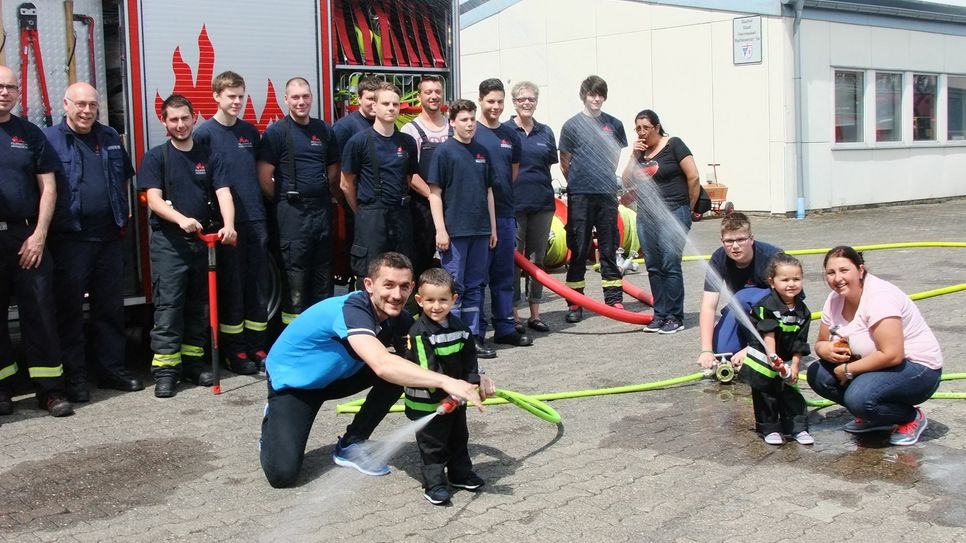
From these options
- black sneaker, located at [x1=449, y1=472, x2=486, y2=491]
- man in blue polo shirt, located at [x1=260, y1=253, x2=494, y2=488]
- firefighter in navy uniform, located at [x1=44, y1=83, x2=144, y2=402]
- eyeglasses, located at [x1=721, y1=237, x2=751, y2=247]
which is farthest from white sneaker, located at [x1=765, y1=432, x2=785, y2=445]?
firefighter in navy uniform, located at [x1=44, y1=83, x2=144, y2=402]

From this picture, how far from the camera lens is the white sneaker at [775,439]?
5.80 metres

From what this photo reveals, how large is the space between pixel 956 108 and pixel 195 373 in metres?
20.1

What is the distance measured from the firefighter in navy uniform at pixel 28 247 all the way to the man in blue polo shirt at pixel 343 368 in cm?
208

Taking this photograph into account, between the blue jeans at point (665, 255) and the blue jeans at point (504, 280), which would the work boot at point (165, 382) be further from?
the blue jeans at point (665, 255)

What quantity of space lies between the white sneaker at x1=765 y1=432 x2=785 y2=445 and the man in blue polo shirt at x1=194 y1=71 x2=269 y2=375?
12.6 feet

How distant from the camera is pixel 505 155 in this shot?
870 cm

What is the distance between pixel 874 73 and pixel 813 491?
1716 cm

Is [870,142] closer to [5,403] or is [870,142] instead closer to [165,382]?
[165,382]

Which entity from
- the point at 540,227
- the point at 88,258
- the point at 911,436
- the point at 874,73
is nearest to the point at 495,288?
the point at 540,227

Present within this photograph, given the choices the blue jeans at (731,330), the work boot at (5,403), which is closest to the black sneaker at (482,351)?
the blue jeans at (731,330)

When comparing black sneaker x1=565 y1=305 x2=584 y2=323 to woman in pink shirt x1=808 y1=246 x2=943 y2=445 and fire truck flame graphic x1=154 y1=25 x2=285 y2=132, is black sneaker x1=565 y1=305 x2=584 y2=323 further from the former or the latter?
woman in pink shirt x1=808 y1=246 x2=943 y2=445

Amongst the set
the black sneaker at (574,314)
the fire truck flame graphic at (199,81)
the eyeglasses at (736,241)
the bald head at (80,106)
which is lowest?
the black sneaker at (574,314)

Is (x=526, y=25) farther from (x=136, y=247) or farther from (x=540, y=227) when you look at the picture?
(x=136, y=247)

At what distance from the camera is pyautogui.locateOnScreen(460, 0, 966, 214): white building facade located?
18.7 m
